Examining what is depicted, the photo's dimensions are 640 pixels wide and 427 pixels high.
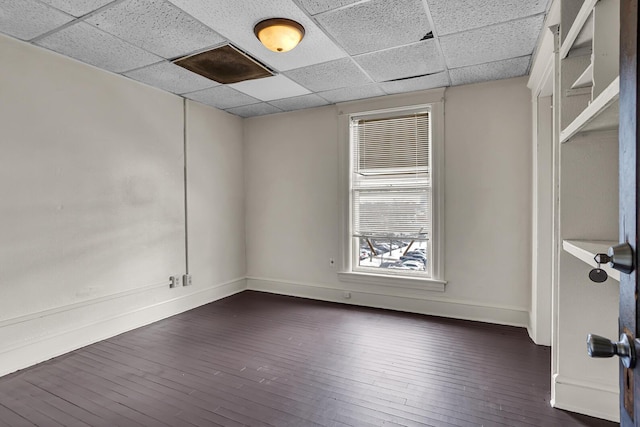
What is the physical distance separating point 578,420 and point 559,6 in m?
2.52

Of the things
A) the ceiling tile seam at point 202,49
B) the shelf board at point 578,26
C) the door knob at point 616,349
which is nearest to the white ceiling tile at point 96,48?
the ceiling tile seam at point 202,49

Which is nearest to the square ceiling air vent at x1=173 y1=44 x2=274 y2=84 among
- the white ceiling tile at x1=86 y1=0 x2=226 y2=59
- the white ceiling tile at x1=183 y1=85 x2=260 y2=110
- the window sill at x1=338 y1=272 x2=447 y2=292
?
the white ceiling tile at x1=86 y1=0 x2=226 y2=59

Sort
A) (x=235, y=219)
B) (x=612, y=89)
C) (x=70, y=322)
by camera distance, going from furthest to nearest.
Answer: (x=235, y=219) → (x=70, y=322) → (x=612, y=89)

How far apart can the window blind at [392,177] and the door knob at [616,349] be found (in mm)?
3269

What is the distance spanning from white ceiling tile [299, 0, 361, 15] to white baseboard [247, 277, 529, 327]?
3021mm

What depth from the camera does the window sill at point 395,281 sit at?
3811 mm

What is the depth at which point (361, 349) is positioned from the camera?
2.94m

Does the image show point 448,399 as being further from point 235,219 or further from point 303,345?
point 235,219

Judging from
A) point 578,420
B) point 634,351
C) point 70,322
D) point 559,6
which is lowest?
point 578,420

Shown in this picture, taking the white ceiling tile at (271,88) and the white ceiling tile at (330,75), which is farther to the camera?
the white ceiling tile at (271,88)

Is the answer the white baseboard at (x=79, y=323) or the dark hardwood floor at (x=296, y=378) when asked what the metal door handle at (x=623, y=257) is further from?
the white baseboard at (x=79, y=323)

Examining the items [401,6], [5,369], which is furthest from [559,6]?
[5,369]

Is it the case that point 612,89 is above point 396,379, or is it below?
above

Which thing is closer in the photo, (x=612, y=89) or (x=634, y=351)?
(x=634, y=351)
